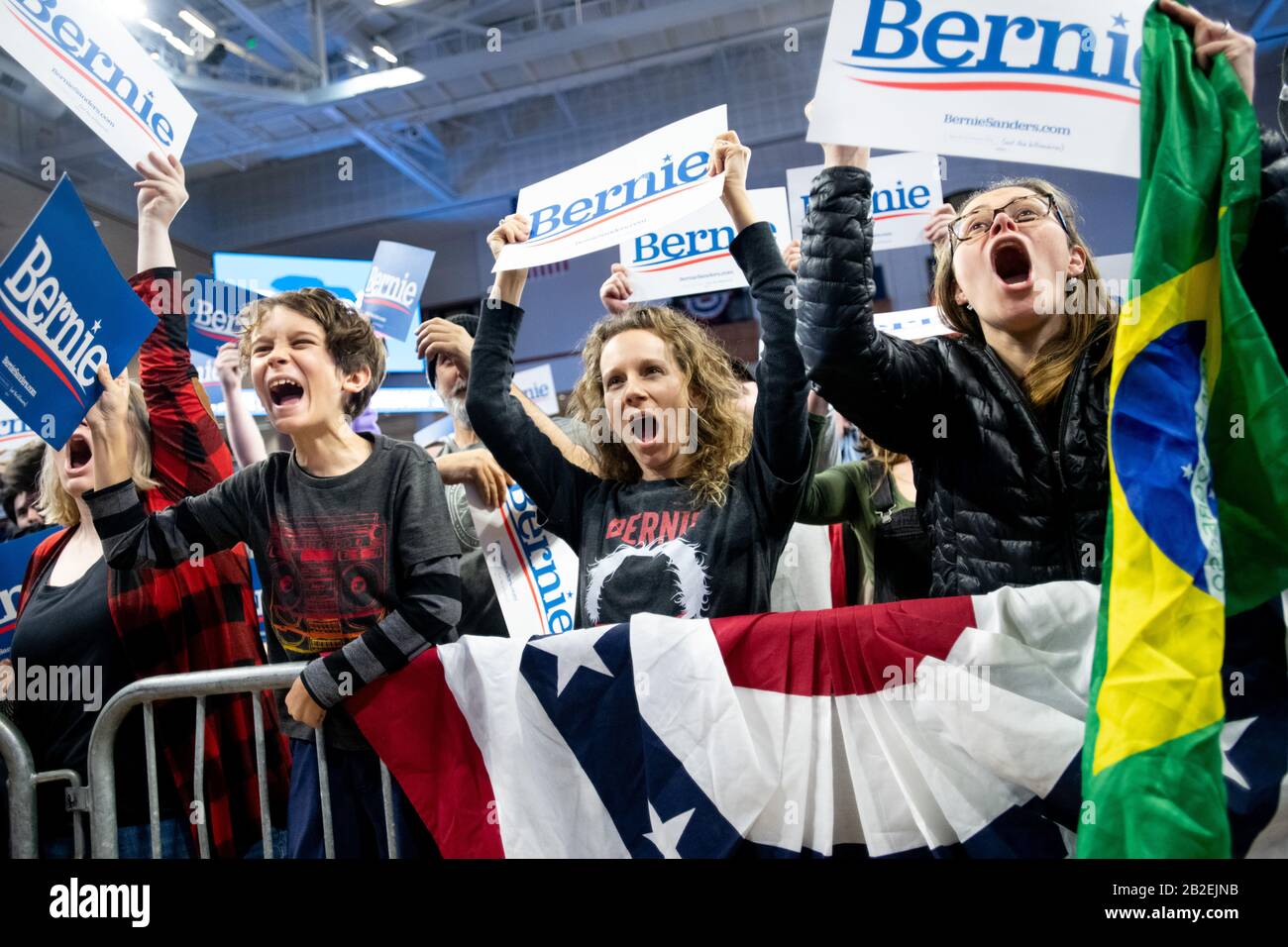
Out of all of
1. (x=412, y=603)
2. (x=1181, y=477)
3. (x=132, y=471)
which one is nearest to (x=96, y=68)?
(x=132, y=471)

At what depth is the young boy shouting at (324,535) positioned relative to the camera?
1756 mm

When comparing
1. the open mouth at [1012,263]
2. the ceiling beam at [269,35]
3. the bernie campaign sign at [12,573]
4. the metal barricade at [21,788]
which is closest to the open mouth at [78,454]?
the bernie campaign sign at [12,573]

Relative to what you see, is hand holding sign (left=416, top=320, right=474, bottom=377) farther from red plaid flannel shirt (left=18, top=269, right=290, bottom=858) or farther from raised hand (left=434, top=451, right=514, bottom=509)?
red plaid flannel shirt (left=18, top=269, right=290, bottom=858)

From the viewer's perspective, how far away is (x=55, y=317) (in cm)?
218

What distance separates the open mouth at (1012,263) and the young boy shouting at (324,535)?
1227 mm

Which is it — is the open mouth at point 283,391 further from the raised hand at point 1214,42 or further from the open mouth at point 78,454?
the raised hand at point 1214,42

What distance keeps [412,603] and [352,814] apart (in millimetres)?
422

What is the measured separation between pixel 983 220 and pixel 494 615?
5.02 ft

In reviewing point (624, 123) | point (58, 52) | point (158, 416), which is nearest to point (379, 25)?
point (624, 123)

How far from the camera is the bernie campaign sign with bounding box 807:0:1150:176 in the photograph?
1453 mm

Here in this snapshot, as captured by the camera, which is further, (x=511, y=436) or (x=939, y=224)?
(x=939, y=224)

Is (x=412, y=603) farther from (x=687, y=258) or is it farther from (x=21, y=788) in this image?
(x=687, y=258)

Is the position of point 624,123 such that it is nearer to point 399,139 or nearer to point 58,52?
point 399,139

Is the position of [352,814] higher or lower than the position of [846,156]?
lower
